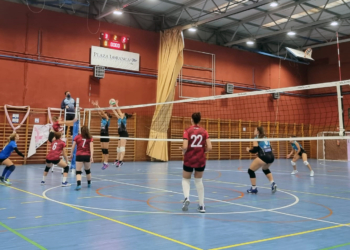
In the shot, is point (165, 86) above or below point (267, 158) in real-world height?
above

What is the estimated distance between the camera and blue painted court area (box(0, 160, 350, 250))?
3930 mm

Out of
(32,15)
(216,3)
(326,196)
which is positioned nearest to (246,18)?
(216,3)

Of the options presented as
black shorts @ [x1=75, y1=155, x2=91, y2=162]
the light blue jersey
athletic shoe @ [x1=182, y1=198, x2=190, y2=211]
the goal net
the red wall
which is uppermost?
the red wall

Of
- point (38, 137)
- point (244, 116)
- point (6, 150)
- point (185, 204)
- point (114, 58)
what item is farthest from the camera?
point (244, 116)

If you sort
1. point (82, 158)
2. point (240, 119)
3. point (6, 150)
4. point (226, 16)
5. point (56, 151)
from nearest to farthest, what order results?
point (82, 158), point (56, 151), point (6, 150), point (226, 16), point (240, 119)

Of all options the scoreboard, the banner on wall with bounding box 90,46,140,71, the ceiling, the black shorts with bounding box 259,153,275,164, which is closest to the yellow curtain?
the ceiling

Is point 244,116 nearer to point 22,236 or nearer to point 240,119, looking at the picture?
point 240,119

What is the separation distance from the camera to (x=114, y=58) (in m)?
18.1

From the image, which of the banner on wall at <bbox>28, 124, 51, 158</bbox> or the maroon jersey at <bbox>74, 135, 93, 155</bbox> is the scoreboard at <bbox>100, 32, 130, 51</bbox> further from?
the maroon jersey at <bbox>74, 135, 93, 155</bbox>

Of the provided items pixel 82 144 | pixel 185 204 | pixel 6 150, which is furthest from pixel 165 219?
pixel 6 150

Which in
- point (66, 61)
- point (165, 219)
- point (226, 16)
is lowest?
point (165, 219)

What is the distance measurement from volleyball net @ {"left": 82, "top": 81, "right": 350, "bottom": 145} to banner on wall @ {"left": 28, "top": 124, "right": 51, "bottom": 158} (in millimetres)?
2158

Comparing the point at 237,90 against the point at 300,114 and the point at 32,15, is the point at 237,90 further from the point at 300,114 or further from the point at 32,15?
the point at 32,15

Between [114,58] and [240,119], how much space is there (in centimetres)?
956
